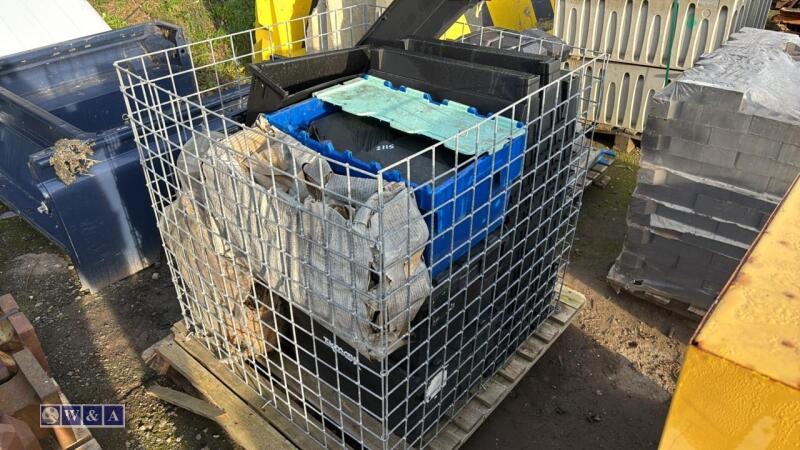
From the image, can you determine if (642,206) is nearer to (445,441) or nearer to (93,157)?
(445,441)

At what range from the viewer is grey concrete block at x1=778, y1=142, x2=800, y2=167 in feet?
9.75

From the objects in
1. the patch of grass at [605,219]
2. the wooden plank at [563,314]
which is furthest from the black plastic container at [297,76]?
the patch of grass at [605,219]

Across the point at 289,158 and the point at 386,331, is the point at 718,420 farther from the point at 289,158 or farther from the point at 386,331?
the point at 289,158

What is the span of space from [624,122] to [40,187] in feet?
15.4

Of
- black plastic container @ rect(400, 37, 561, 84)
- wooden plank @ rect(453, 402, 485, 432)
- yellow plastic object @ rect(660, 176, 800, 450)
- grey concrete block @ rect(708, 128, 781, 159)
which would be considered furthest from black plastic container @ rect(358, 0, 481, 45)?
yellow plastic object @ rect(660, 176, 800, 450)

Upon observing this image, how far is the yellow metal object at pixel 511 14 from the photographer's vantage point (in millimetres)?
5906

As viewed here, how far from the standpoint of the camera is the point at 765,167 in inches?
122

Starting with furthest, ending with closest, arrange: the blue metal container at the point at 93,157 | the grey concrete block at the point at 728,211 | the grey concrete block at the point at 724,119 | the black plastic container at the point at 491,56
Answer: the blue metal container at the point at 93,157, the grey concrete block at the point at 728,211, the grey concrete block at the point at 724,119, the black plastic container at the point at 491,56

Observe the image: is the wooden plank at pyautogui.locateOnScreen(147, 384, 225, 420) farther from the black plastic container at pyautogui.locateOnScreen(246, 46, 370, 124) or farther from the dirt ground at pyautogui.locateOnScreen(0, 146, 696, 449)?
the black plastic container at pyautogui.locateOnScreen(246, 46, 370, 124)

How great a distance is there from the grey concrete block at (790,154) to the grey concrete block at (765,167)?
2 centimetres

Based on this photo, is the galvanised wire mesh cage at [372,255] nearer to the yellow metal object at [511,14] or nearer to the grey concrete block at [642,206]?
the grey concrete block at [642,206]

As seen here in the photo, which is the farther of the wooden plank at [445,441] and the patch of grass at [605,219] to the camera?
the patch of grass at [605,219]

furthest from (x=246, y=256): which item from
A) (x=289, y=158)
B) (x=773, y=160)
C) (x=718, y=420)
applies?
(x=773, y=160)

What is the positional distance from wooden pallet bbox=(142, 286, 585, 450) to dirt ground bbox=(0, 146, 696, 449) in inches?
8.8
